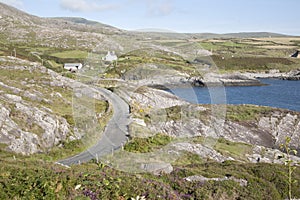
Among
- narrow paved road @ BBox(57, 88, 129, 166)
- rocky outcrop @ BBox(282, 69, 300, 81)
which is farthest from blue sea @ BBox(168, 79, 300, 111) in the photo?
narrow paved road @ BBox(57, 88, 129, 166)

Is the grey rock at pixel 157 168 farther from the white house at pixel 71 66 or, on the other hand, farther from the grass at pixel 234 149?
the white house at pixel 71 66

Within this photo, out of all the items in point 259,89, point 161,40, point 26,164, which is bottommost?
point 259,89

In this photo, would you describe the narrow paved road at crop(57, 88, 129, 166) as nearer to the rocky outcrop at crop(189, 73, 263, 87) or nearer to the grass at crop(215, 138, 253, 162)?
the grass at crop(215, 138, 253, 162)


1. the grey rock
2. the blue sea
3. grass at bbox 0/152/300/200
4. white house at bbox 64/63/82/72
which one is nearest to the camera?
grass at bbox 0/152/300/200

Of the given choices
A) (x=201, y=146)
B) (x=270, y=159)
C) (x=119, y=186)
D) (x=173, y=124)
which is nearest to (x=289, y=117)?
(x=270, y=159)

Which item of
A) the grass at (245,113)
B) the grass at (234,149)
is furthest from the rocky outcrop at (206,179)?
the grass at (245,113)

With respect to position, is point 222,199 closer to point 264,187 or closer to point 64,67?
point 264,187

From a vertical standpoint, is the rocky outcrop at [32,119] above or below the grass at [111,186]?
below

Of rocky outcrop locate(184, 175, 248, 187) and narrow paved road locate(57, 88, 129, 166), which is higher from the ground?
rocky outcrop locate(184, 175, 248, 187)
